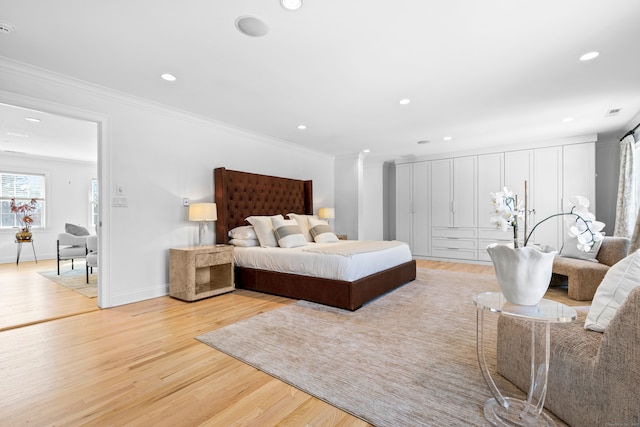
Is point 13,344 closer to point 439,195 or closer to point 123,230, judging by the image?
point 123,230

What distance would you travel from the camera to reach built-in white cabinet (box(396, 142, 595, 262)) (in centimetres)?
511

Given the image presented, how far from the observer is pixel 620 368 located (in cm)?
113

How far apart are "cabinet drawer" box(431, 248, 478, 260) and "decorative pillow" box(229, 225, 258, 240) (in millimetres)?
4134

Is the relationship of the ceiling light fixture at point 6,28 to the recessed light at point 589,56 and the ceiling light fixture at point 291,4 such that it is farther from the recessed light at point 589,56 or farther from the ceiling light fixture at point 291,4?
the recessed light at point 589,56

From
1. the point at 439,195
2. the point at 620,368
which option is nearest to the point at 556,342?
the point at 620,368

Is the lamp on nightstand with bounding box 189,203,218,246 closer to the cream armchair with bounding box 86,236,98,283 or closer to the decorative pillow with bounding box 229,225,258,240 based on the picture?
the decorative pillow with bounding box 229,225,258,240

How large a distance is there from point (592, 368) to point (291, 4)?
2437 millimetres

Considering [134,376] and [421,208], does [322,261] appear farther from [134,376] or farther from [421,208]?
[421,208]

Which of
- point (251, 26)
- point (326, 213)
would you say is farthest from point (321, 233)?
point (251, 26)

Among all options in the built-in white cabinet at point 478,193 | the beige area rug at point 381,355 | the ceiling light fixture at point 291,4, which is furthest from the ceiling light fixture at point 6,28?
the built-in white cabinet at point 478,193

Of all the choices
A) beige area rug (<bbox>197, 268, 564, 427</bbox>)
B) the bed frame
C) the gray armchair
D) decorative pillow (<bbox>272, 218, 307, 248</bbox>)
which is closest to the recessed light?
beige area rug (<bbox>197, 268, 564, 427</bbox>)

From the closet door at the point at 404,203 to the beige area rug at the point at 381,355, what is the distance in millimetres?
3591

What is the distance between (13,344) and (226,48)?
285 centimetres

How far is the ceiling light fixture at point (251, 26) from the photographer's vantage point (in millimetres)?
2016
